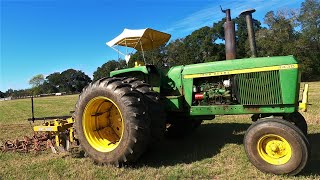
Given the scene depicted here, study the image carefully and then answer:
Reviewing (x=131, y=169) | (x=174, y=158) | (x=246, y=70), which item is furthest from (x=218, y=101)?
(x=131, y=169)

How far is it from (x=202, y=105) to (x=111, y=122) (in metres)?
1.83

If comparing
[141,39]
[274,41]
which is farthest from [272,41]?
[141,39]

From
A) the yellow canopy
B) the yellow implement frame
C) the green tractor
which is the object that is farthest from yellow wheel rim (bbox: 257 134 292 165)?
the yellow implement frame

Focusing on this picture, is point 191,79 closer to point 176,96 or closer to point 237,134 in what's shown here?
point 176,96

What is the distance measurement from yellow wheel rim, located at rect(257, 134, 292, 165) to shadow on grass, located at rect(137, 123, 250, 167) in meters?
1.30

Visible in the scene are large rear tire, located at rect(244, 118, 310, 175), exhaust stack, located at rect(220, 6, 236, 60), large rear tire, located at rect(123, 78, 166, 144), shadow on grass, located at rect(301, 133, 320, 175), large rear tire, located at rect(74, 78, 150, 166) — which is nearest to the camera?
large rear tire, located at rect(244, 118, 310, 175)

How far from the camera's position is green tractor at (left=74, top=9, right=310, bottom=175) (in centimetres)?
536

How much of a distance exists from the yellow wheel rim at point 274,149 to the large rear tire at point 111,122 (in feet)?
5.95

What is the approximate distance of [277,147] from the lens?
17.6 feet

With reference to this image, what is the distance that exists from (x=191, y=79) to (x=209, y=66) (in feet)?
1.42

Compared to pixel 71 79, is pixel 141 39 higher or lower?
lower

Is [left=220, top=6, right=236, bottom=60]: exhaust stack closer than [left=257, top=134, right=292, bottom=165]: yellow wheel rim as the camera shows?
No

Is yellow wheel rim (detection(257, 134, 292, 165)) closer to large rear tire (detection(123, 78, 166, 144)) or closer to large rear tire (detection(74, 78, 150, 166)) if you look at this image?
large rear tire (detection(123, 78, 166, 144))

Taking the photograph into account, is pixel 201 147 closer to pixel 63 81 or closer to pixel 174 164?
pixel 174 164
